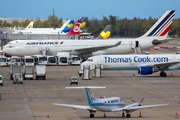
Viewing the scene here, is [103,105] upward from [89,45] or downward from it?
downward

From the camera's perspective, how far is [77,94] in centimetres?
5512

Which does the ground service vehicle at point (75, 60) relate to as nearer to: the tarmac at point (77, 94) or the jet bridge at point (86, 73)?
the tarmac at point (77, 94)

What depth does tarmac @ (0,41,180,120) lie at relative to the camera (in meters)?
41.3

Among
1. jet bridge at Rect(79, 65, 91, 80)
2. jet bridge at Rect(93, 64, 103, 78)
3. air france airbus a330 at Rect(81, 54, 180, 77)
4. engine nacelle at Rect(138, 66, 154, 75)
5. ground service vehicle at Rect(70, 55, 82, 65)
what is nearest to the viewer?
jet bridge at Rect(79, 65, 91, 80)

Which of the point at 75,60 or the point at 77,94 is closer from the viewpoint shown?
the point at 77,94

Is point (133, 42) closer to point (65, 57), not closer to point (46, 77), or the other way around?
point (65, 57)

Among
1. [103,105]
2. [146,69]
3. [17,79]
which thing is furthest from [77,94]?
[146,69]

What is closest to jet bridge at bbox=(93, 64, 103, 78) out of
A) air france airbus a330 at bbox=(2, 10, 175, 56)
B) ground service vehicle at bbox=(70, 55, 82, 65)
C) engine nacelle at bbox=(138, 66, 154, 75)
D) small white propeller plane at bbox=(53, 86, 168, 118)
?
engine nacelle at bbox=(138, 66, 154, 75)

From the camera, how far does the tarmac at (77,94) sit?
41.3m

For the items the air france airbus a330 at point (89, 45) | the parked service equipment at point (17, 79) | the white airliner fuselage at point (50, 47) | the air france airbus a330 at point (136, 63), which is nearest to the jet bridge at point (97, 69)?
the air france airbus a330 at point (136, 63)

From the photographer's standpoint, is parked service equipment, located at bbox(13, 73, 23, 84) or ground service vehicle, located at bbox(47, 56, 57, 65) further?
ground service vehicle, located at bbox(47, 56, 57, 65)

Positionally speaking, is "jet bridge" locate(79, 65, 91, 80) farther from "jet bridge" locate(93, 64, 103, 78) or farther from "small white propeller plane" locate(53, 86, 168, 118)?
"small white propeller plane" locate(53, 86, 168, 118)

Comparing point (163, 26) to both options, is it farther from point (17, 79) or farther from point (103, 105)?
point (103, 105)

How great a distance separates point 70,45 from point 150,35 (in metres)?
13.8
